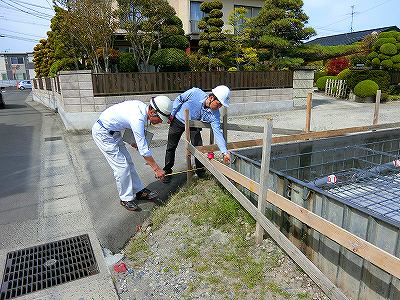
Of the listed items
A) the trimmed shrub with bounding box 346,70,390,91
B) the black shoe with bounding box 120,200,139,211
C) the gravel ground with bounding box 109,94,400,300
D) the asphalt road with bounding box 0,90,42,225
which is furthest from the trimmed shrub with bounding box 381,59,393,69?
the asphalt road with bounding box 0,90,42,225

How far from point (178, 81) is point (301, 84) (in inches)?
218

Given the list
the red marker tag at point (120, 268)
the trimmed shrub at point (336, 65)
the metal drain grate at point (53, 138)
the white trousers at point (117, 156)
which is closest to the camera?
the red marker tag at point (120, 268)

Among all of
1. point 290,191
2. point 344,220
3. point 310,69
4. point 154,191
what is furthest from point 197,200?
point 310,69

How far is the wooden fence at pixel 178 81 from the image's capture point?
918 centimetres

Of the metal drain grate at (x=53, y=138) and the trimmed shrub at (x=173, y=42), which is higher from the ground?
the trimmed shrub at (x=173, y=42)

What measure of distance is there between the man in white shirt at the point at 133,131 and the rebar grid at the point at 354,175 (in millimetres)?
1779

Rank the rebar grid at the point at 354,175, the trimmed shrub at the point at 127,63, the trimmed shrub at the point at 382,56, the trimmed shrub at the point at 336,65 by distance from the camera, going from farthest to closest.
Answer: the trimmed shrub at the point at 336,65
the trimmed shrub at the point at 382,56
the trimmed shrub at the point at 127,63
the rebar grid at the point at 354,175

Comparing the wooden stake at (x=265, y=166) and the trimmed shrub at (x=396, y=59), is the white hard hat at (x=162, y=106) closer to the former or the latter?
the wooden stake at (x=265, y=166)

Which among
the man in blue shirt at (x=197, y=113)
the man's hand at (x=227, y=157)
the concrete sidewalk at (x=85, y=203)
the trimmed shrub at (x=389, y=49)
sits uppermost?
the trimmed shrub at (x=389, y=49)

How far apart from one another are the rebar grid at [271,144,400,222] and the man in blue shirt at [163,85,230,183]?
0.97m

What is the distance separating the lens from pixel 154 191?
467 cm

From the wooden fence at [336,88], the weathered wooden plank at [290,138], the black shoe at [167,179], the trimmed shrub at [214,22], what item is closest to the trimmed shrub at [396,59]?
the wooden fence at [336,88]

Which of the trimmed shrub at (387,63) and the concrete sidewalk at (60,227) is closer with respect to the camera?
the concrete sidewalk at (60,227)

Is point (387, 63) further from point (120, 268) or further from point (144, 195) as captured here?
point (120, 268)
